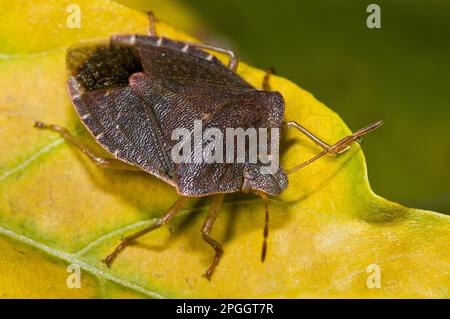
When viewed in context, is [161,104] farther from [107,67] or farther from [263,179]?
[263,179]

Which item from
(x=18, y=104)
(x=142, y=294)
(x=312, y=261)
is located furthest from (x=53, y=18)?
(x=312, y=261)

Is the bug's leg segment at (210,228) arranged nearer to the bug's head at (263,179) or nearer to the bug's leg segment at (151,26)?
the bug's head at (263,179)

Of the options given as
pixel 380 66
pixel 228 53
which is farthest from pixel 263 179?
pixel 380 66

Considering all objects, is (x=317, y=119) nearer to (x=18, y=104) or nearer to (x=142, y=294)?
(x=142, y=294)

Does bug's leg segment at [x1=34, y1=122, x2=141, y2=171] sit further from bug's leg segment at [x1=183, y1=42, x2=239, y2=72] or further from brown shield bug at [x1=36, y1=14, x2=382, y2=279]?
bug's leg segment at [x1=183, y1=42, x2=239, y2=72]

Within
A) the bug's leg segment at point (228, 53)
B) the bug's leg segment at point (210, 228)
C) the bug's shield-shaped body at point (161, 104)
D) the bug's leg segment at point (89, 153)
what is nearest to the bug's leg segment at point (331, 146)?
the bug's shield-shaped body at point (161, 104)

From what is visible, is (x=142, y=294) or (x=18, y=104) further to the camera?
(x=18, y=104)

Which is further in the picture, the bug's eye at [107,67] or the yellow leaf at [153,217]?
the bug's eye at [107,67]
